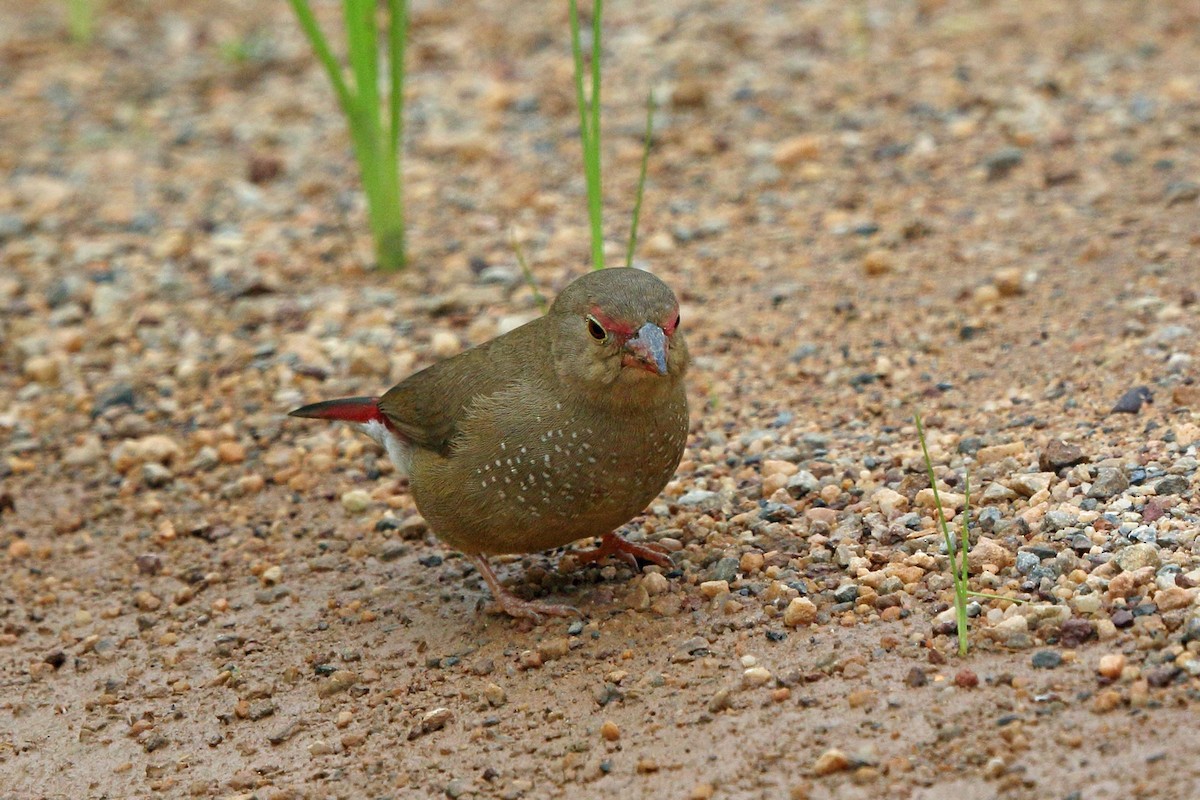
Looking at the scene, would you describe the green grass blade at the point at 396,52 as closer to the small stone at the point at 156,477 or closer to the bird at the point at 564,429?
the small stone at the point at 156,477

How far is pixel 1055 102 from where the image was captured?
25.1 feet

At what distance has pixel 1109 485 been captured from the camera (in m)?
4.44

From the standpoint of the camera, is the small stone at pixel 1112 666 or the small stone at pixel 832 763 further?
the small stone at pixel 1112 666

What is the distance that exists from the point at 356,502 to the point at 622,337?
1664mm

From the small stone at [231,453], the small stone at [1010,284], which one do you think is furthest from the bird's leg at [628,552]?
the small stone at [1010,284]

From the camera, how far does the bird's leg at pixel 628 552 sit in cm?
475

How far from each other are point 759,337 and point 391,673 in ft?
7.78

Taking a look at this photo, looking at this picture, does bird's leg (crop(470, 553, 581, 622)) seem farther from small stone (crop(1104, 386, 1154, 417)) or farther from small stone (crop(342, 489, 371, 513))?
small stone (crop(1104, 386, 1154, 417))

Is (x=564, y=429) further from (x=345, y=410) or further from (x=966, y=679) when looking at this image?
(x=966, y=679)

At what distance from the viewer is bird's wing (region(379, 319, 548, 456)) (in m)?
4.66

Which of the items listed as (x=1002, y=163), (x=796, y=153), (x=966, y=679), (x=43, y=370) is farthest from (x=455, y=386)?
(x=1002, y=163)

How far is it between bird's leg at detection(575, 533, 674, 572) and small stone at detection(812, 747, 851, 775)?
1.28 m

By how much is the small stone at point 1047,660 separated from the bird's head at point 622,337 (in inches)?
49.6

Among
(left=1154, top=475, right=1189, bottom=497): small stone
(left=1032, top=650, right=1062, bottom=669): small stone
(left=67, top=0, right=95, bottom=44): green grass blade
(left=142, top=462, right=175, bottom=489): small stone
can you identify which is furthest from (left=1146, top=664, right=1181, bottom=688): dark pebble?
(left=67, top=0, right=95, bottom=44): green grass blade
